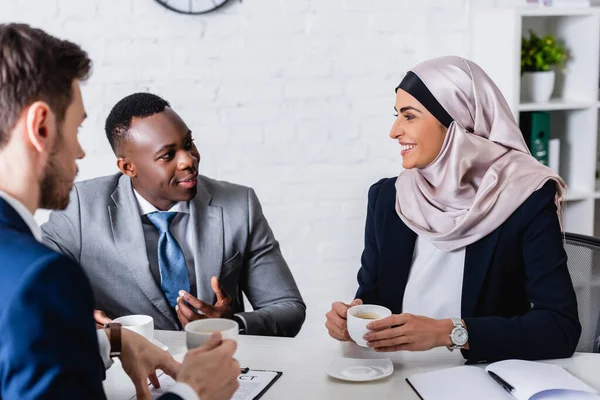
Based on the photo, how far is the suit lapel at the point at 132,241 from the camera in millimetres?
1914

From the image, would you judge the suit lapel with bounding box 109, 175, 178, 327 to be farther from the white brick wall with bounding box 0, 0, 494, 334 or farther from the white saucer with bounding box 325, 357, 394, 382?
the white brick wall with bounding box 0, 0, 494, 334

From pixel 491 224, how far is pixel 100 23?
182 cm

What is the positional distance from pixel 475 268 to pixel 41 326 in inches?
46.9

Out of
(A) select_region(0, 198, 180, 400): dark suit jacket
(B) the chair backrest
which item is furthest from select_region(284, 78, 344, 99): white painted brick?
(A) select_region(0, 198, 180, 400): dark suit jacket

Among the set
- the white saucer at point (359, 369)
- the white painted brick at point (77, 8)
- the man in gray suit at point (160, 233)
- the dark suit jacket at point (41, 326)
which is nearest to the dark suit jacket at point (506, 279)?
the white saucer at point (359, 369)

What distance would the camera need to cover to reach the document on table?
4.39 feet

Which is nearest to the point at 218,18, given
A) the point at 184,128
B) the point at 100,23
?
the point at 100,23

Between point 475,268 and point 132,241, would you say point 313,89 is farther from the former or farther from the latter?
point 475,268

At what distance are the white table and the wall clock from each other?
1568 mm

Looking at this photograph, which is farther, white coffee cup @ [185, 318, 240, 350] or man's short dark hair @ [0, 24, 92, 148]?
white coffee cup @ [185, 318, 240, 350]

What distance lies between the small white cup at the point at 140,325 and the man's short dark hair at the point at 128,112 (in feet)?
1.96

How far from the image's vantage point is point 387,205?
6.43ft

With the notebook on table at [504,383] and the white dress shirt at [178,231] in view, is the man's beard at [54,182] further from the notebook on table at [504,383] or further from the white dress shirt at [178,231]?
the white dress shirt at [178,231]

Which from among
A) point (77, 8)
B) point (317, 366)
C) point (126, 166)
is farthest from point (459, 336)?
point (77, 8)
